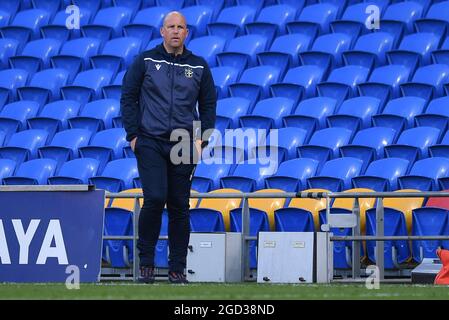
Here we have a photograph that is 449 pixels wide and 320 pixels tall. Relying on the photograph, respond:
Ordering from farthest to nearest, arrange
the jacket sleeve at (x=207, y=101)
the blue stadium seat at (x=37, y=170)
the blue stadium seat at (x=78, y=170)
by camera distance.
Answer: the blue stadium seat at (x=37, y=170) < the blue stadium seat at (x=78, y=170) < the jacket sleeve at (x=207, y=101)

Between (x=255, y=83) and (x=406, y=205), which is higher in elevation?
(x=255, y=83)

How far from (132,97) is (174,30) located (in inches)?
18.2

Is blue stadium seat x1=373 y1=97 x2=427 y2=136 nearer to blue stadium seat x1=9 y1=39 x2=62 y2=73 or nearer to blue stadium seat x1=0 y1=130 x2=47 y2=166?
blue stadium seat x1=0 y1=130 x2=47 y2=166

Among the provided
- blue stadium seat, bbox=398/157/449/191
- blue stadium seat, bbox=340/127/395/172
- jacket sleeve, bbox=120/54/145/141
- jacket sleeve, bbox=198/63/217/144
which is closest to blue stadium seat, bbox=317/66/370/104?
blue stadium seat, bbox=340/127/395/172

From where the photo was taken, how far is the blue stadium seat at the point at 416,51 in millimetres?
11195

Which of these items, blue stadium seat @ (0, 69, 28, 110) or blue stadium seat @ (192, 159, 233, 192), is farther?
blue stadium seat @ (0, 69, 28, 110)

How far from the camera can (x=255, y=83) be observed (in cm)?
1158

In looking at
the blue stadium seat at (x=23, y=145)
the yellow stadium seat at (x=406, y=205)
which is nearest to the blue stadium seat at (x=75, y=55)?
the blue stadium seat at (x=23, y=145)

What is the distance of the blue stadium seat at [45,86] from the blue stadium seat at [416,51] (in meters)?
3.76

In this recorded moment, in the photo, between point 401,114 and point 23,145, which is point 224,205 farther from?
point 23,145

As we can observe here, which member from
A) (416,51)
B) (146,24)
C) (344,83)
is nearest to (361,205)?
(344,83)

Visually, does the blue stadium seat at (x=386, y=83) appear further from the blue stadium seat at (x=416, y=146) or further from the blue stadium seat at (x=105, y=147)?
the blue stadium seat at (x=105, y=147)

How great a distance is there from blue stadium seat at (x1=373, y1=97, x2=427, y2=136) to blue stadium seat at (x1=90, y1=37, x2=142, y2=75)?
3.38m

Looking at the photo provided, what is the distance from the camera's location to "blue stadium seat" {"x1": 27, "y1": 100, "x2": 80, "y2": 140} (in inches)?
463
